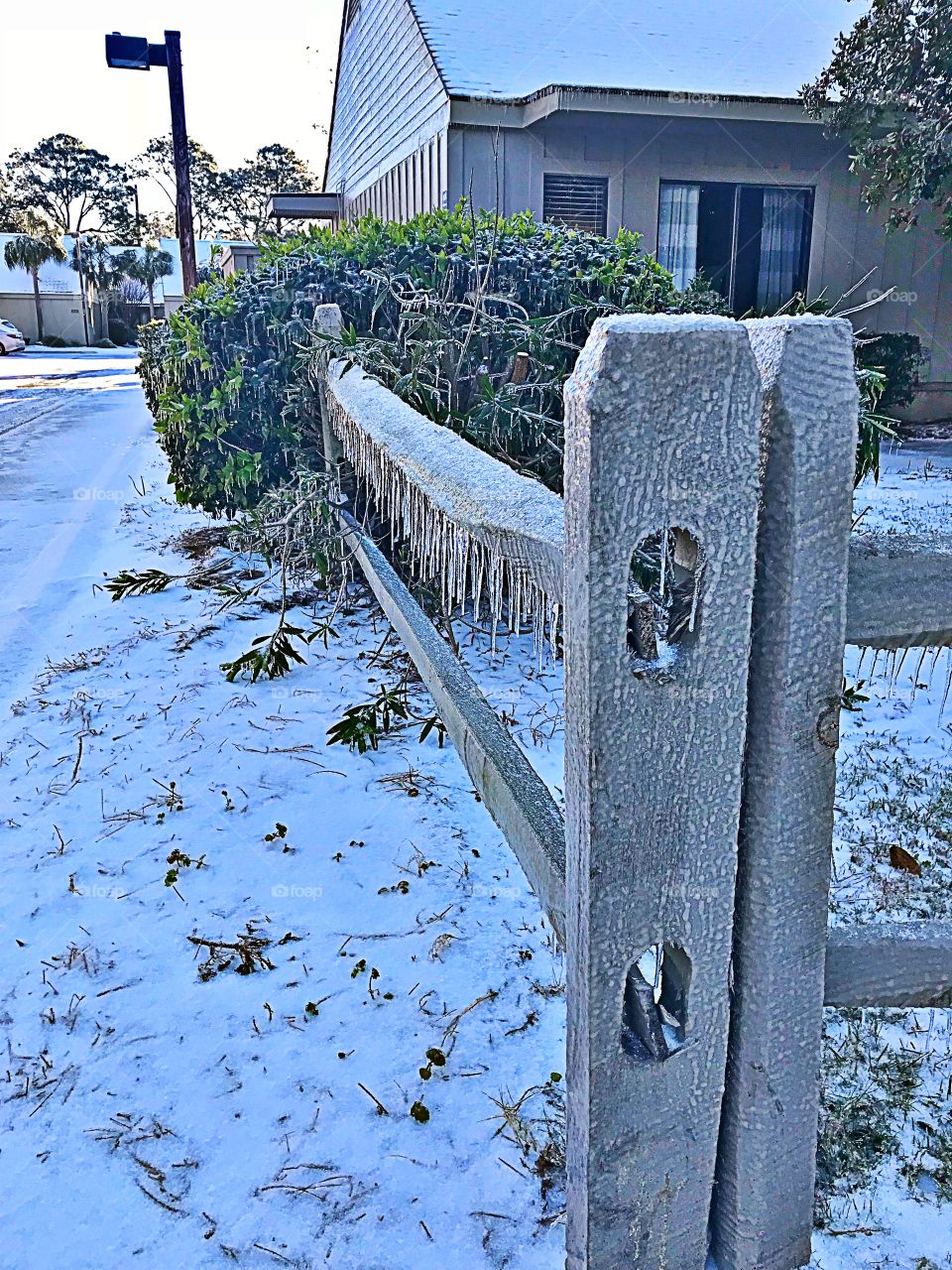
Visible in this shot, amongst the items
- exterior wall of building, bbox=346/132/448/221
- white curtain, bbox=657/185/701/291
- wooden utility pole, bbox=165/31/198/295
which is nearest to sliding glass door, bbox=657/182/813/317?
white curtain, bbox=657/185/701/291

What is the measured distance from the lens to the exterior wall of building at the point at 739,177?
34.6ft

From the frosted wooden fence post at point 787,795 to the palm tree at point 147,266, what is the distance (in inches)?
2043

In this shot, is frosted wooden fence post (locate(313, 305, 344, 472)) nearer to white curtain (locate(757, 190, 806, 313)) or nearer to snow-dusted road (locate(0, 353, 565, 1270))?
snow-dusted road (locate(0, 353, 565, 1270))

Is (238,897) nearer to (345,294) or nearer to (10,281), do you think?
(345,294)

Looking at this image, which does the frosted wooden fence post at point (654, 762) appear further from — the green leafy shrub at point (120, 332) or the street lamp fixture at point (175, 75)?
the green leafy shrub at point (120, 332)

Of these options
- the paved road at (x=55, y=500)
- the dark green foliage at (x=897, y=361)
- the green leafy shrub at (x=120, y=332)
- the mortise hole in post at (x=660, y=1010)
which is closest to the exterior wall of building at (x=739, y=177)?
the dark green foliage at (x=897, y=361)

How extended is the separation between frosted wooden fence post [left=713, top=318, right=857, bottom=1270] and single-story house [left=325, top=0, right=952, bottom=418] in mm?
9436

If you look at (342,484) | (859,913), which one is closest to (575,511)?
(859,913)

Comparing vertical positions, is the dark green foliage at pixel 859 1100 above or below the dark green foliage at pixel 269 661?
below

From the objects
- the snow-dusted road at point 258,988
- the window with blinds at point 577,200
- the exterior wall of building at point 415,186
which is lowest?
the snow-dusted road at point 258,988

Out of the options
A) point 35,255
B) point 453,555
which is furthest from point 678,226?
point 35,255

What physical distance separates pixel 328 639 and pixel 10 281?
Answer: 54.6 metres

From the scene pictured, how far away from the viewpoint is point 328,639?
486 centimetres

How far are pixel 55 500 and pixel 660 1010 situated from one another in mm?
8603
